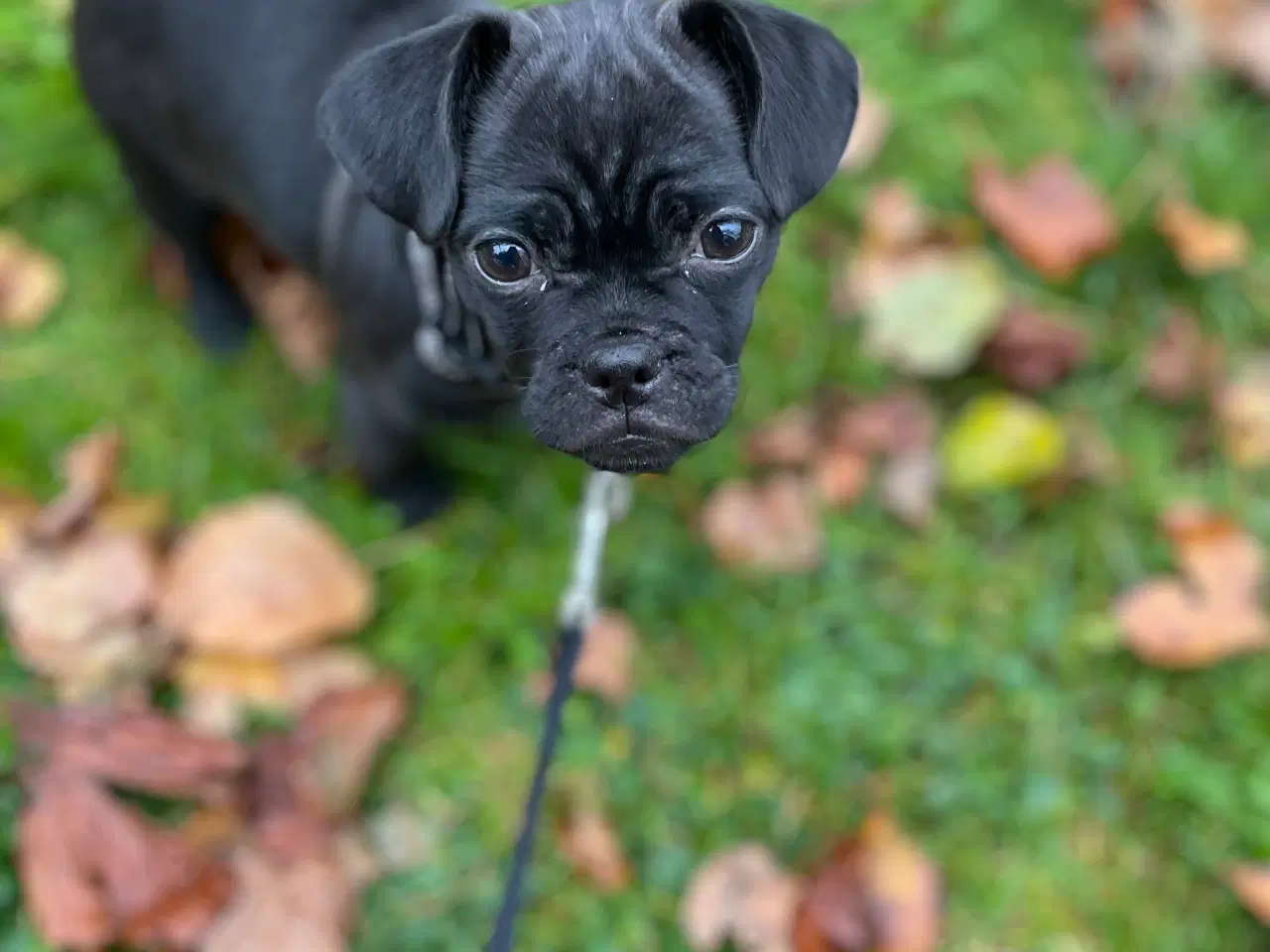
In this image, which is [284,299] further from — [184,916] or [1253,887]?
[1253,887]

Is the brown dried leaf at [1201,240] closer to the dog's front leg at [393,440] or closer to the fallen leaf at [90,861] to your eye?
the dog's front leg at [393,440]

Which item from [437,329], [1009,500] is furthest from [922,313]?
[437,329]

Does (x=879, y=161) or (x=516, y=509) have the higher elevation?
(x=879, y=161)

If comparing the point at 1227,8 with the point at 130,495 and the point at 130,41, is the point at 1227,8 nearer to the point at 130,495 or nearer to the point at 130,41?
the point at 130,41

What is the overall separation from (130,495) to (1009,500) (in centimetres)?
258

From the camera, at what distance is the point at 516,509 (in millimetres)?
3492

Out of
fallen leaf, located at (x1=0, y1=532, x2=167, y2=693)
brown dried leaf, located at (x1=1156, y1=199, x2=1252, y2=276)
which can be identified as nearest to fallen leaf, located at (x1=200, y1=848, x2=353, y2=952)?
fallen leaf, located at (x1=0, y1=532, x2=167, y2=693)

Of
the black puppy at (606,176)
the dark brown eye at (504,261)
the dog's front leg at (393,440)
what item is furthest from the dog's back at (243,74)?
the dark brown eye at (504,261)

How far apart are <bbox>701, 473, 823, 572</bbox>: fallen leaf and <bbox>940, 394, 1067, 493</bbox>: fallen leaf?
0.46m

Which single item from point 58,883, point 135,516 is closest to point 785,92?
point 135,516

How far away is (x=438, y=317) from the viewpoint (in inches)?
102

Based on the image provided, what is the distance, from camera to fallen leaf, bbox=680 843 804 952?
9.30 feet

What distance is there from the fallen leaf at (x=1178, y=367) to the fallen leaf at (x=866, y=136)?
1064 mm

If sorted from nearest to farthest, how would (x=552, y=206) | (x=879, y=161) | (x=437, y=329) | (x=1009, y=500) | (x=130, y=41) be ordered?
(x=552, y=206)
(x=437, y=329)
(x=130, y=41)
(x=1009, y=500)
(x=879, y=161)
